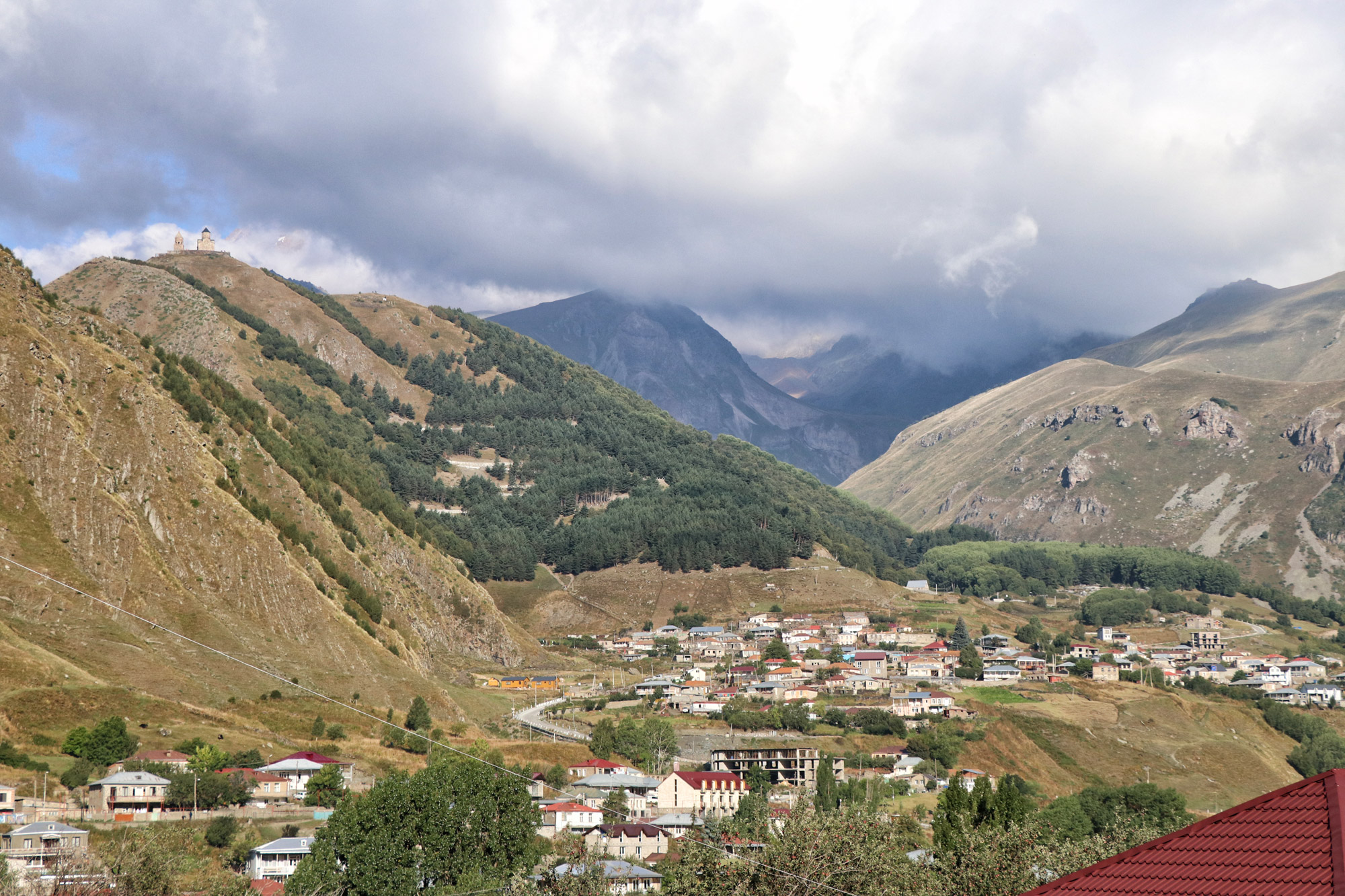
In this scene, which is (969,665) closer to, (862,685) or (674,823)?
(862,685)

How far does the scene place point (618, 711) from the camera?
154m

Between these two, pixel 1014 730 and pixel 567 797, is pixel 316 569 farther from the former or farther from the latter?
pixel 1014 730

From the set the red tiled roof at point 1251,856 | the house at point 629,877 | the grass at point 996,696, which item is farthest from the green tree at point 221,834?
the grass at point 996,696

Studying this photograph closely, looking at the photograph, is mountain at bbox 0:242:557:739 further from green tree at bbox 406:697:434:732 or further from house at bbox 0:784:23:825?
house at bbox 0:784:23:825

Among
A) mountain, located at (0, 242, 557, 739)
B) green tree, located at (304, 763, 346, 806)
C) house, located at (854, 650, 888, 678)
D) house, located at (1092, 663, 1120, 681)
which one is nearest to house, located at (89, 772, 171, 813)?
green tree, located at (304, 763, 346, 806)

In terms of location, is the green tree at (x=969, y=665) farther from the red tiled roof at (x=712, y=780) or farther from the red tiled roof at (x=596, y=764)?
the red tiled roof at (x=596, y=764)

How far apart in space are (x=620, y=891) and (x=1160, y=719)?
→ 130 meters

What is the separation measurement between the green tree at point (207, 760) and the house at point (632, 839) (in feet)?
81.1

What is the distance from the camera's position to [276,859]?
66812 millimetres

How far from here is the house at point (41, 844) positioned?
54.6 meters

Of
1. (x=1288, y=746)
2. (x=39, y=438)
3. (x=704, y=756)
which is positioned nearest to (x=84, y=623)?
(x=39, y=438)

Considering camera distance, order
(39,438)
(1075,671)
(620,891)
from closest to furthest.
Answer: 1. (620,891)
2. (39,438)
3. (1075,671)

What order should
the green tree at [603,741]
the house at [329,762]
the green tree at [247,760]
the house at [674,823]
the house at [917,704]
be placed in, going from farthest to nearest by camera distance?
the house at [917,704] → the green tree at [603,741] → the house at [674,823] → the house at [329,762] → the green tree at [247,760]

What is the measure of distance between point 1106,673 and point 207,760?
515ft
